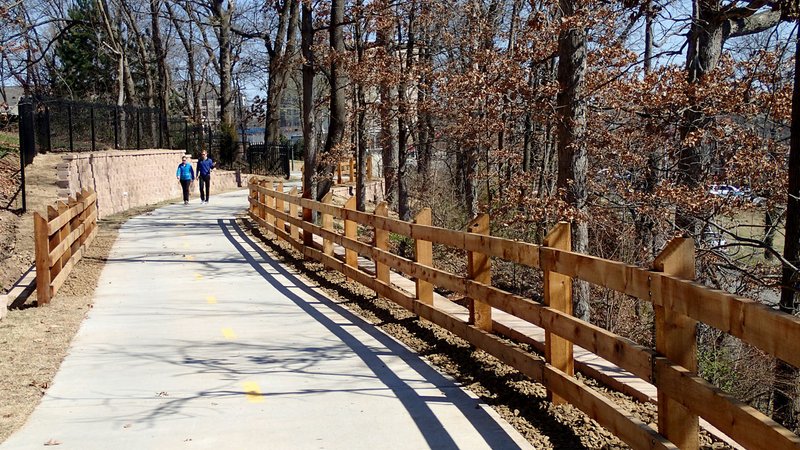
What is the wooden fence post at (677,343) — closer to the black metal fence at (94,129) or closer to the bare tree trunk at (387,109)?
the bare tree trunk at (387,109)

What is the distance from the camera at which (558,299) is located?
617 cm

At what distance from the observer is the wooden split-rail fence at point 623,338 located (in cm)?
373

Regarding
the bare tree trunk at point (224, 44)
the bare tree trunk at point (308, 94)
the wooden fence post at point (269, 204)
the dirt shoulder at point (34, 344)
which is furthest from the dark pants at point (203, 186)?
the dirt shoulder at point (34, 344)

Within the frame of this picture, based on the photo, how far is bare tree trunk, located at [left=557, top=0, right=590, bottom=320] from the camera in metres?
11.4

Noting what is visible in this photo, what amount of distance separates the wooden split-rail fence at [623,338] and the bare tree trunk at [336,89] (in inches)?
481

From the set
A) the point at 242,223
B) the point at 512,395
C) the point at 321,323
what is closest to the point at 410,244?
the point at 242,223

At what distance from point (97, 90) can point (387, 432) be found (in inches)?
2411

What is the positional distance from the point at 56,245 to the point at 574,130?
23.9 ft

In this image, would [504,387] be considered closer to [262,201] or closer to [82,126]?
[262,201]

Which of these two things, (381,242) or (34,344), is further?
(381,242)

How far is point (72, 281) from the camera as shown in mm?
12867

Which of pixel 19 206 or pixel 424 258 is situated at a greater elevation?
pixel 424 258

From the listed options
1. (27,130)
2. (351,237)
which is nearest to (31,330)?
(351,237)

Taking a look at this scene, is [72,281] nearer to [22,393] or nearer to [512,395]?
[22,393]
